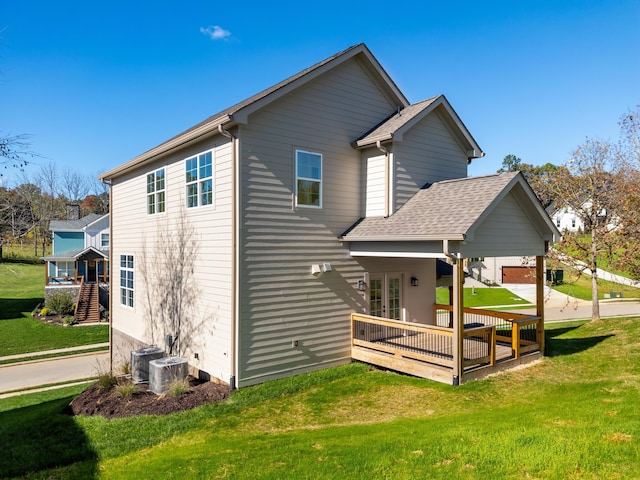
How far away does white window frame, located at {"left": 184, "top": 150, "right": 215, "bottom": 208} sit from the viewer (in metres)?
9.99

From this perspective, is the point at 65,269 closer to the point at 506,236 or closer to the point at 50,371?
the point at 50,371

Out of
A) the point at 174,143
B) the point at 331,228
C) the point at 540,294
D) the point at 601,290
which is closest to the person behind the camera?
the point at 331,228

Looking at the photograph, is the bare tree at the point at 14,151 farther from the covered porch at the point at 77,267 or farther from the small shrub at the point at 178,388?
the covered porch at the point at 77,267

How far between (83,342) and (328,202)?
18.4m

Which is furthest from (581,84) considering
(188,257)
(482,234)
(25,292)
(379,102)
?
(25,292)

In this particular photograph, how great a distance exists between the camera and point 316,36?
17.5m

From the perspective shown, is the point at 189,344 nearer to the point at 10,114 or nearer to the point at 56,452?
the point at 56,452

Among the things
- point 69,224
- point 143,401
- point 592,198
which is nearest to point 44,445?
point 143,401

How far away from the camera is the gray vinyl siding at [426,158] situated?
36.0 feet

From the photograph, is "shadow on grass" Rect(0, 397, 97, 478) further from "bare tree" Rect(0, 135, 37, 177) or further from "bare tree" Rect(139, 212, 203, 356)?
"bare tree" Rect(0, 135, 37, 177)

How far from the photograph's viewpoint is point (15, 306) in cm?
3088

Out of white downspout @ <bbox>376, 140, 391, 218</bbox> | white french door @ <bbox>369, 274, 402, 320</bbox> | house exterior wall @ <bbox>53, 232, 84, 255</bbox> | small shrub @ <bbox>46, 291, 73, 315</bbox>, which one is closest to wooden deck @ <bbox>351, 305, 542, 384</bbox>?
white french door @ <bbox>369, 274, 402, 320</bbox>

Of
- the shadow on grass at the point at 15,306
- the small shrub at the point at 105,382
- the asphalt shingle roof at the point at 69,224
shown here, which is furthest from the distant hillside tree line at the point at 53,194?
the small shrub at the point at 105,382

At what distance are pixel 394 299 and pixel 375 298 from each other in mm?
735
